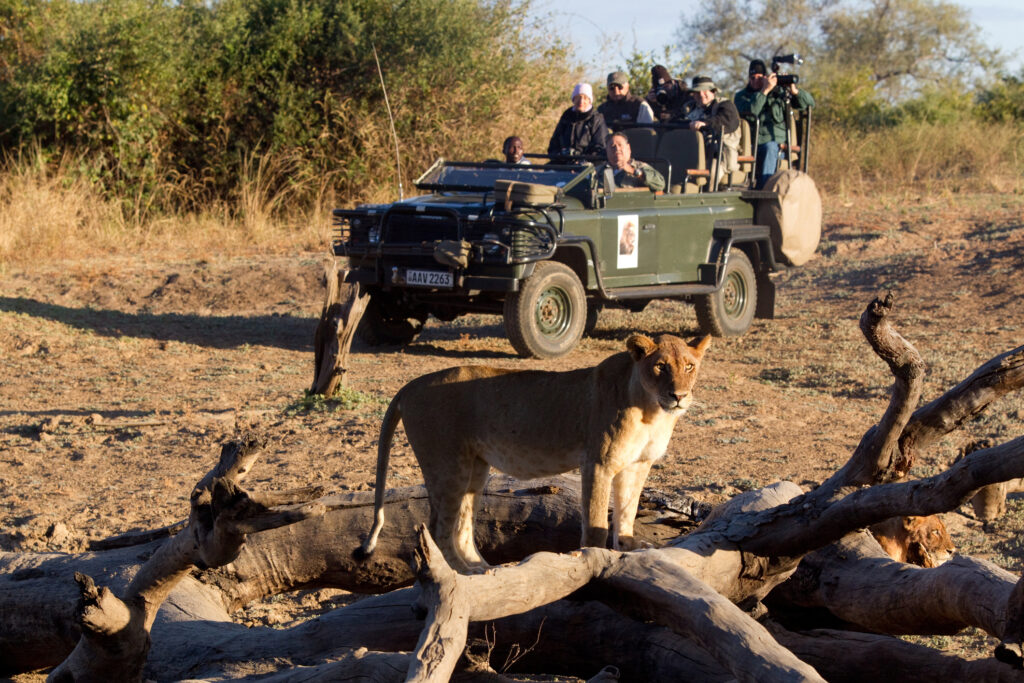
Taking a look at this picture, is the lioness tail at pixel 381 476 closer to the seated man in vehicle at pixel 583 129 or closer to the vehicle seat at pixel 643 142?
the seated man in vehicle at pixel 583 129

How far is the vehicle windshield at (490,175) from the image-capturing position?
A: 33.3 feet

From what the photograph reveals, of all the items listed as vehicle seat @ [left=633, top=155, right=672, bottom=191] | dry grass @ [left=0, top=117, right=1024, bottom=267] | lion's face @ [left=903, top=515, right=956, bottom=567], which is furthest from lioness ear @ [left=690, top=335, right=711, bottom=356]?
dry grass @ [left=0, top=117, right=1024, bottom=267]

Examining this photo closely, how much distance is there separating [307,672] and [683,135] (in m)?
9.10

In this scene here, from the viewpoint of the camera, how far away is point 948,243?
49.4 ft

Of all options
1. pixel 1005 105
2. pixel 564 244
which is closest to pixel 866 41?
pixel 1005 105

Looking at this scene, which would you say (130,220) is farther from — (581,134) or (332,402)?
(332,402)

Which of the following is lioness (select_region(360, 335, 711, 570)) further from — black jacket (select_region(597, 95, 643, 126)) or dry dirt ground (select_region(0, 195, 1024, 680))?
black jacket (select_region(597, 95, 643, 126))

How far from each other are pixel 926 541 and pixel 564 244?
5917mm

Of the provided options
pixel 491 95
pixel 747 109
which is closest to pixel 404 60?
pixel 491 95

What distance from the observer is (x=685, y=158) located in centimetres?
1145

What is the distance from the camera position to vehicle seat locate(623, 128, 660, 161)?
11.6 meters

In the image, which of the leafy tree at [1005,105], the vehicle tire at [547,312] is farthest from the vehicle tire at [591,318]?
the leafy tree at [1005,105]

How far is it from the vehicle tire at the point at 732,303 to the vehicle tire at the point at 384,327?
2869 millimetres

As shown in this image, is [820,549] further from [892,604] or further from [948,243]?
[948,243]
